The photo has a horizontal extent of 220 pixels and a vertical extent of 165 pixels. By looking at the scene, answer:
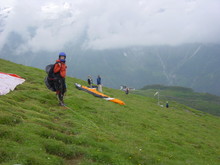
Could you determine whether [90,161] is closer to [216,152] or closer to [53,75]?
[53,75]

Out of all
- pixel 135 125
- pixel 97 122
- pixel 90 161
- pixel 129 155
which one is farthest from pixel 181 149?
pixel 90 161

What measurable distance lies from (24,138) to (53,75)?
28.8 feet

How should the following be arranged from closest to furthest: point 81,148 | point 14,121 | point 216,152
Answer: point 81,148 → point 14,121 → point 216,152

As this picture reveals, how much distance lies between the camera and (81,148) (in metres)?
11.4

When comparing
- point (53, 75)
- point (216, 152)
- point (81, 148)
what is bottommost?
point (216, 152)

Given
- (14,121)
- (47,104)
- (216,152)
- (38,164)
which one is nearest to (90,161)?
(38,164)

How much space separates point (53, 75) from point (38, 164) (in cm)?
1074

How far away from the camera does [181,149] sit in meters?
19.4

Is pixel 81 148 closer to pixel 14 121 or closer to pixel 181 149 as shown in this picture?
pixel 14 121

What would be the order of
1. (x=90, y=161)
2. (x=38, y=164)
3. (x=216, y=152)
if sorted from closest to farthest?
(x=38, y=164) < (x=90, y=161) < (x=216, y=152)

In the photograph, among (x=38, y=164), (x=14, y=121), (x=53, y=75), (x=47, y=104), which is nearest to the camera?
(x=38, y=164)

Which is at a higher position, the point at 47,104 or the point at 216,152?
the point at 47,104

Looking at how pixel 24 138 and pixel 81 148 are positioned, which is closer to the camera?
pixel 24 138

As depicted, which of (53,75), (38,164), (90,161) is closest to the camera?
(38,164)
